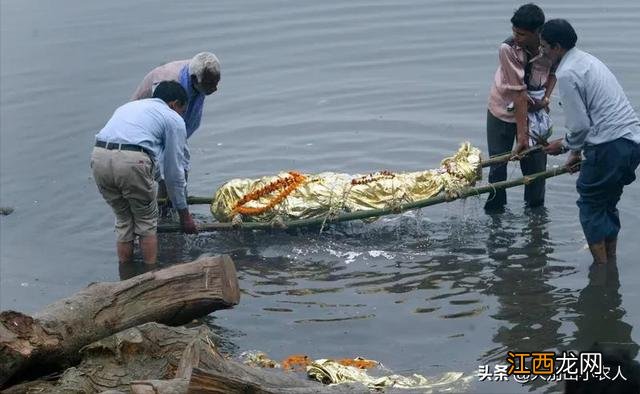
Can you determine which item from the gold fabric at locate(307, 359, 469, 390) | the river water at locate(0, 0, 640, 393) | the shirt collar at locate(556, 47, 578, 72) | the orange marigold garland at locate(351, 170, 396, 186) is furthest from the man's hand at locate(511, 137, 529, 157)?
the gold fabric at locate(307, 359, 469, 390)

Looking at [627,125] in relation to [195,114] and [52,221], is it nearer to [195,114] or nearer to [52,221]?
[195,114]

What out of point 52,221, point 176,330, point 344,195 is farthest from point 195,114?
point 176,330

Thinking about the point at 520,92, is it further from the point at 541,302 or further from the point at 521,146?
the point at 541,302

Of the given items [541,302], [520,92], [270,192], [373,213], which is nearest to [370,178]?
[373,213]

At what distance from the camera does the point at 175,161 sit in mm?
8828

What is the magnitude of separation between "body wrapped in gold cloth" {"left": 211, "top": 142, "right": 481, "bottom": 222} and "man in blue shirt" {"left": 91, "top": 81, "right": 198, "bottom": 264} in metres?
0.70

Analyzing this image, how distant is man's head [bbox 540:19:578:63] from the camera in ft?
26.3

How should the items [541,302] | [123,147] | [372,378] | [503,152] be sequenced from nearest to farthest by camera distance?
[372,378] < [541,302] < [123,147] < [503,152]

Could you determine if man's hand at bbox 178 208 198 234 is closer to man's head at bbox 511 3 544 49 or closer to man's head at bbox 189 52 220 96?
man's head at bbox 189 52 220 96

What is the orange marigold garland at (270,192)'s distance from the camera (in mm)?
9492

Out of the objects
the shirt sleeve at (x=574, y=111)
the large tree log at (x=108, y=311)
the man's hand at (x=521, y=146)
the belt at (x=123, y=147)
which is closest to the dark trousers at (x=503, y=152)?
the man's hand at (x=521, y=146)

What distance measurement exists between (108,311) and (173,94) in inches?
94.5

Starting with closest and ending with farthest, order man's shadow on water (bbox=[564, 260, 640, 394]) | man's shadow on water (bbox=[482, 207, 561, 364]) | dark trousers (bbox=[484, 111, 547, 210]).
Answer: man's shadow on water (bbox=[564, 260, 640, 394]) < man's shadow on water (bbox=[482, 207, 561, 364]) < dark trousers (bbox=[484, 111, 547, 210])

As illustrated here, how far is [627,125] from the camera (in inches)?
324
